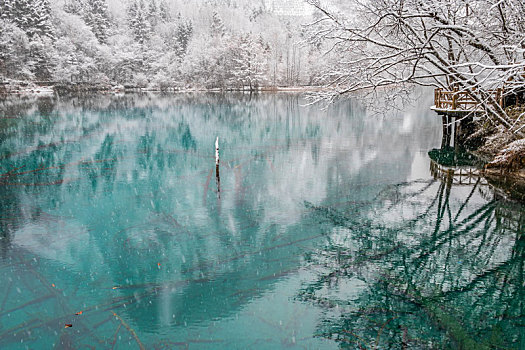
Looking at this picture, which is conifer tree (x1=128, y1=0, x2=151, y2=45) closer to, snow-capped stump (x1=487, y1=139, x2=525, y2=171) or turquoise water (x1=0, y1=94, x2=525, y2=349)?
turquoise water (x1=0, y1=94, x2=525, y2=349)

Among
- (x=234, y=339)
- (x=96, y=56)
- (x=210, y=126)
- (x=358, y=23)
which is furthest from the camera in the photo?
(x=96, y=56)

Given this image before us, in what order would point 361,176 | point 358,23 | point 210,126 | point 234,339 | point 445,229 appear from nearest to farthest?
1. point 234,339
2. point 445,229
3. point 358,23
4. point 361,176
5. point 210,126

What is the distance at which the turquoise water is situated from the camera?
8.45 metres

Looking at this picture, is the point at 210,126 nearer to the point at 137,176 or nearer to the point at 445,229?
the point at 137,176

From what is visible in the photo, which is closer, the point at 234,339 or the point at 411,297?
the point at 234,339

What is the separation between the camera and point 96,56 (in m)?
83.9

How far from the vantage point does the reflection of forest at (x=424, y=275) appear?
27.3 feet

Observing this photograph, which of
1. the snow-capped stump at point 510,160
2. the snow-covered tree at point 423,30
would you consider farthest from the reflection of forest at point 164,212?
the snow-covered tree at point 423,30

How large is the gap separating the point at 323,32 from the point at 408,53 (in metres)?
3.09

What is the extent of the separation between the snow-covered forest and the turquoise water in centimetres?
6012

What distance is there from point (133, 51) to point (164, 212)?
266 ft

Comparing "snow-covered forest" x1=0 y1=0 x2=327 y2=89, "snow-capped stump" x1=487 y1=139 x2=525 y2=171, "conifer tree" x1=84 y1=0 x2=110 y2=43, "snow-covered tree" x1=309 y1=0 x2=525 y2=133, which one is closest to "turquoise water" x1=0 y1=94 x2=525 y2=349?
"snow-capped stump" x1=487 y1=139 x2=525 y2=171

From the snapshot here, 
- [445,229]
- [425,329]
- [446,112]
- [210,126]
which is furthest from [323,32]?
[210,126]

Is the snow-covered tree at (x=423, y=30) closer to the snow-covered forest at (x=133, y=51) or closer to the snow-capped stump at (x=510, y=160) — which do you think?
the snow-capped stump at (x=510, y=160)
